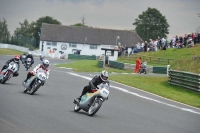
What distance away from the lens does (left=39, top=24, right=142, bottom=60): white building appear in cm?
11319

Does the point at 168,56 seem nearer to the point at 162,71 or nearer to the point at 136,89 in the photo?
the point at 162,71

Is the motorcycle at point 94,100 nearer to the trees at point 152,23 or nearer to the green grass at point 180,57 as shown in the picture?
the green grass at point 180,57

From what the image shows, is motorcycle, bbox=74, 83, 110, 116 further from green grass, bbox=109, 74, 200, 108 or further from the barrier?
the barrier

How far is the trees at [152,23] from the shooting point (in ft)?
384

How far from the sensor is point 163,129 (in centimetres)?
1420

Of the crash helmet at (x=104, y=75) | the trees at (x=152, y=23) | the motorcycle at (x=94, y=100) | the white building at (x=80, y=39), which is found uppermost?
the trees at (x=152, y=23)

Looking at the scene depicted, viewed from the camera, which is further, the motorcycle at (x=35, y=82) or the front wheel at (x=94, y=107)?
the motorcycle at (x=35, y=82)

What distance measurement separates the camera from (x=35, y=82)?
1980 cm

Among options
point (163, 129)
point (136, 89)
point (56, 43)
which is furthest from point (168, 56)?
point (56, 43)

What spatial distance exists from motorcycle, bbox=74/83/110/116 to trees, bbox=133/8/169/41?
101m

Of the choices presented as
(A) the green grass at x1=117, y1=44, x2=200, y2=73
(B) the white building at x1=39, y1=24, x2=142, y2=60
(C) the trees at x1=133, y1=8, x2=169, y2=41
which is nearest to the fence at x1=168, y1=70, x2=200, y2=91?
(A) the green grass at x1=117, y1=44, x2=200, y2=73

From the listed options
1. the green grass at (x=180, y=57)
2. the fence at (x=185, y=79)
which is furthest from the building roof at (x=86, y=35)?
the fence at (x=185, y=79)

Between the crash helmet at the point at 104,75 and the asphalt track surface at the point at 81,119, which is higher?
the crash helmet at the point at 104,75

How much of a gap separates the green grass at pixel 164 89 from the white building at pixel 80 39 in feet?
247
